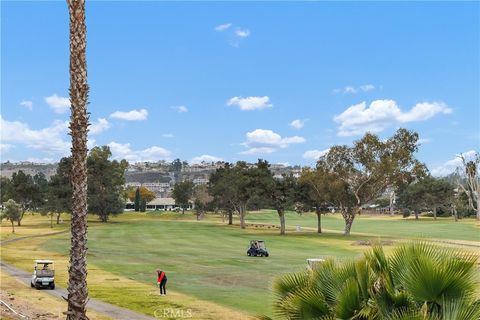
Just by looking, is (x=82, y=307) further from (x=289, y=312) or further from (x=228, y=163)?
(x=228, y=163)

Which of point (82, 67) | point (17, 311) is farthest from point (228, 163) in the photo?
point (82, 67)

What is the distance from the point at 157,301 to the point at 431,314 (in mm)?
22402

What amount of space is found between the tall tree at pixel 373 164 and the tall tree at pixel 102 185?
65.5 m

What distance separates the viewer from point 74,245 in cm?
1262

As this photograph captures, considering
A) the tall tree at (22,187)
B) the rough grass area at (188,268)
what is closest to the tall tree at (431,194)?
the rough grass area at (188,268)

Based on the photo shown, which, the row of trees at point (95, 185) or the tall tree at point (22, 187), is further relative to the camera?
the tall tree at point (22, 187)

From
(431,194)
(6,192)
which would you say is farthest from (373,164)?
(6,192)

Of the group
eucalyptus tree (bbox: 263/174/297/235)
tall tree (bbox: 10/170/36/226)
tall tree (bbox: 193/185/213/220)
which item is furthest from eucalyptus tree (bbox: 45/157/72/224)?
eucalyptus tree (bbox: 263/174/297/235)

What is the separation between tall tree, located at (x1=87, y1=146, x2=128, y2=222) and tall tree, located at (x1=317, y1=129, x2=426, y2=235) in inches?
2577

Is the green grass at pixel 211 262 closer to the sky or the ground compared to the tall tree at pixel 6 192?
closer to the ground

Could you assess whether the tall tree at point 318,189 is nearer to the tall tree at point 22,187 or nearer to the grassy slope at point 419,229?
the grassy slope at point 419,229

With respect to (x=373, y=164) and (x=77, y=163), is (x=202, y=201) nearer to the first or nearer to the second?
(x=373, y=164)

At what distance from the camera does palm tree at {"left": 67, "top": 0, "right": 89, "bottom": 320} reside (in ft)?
41.1

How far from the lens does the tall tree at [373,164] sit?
8212 cm
